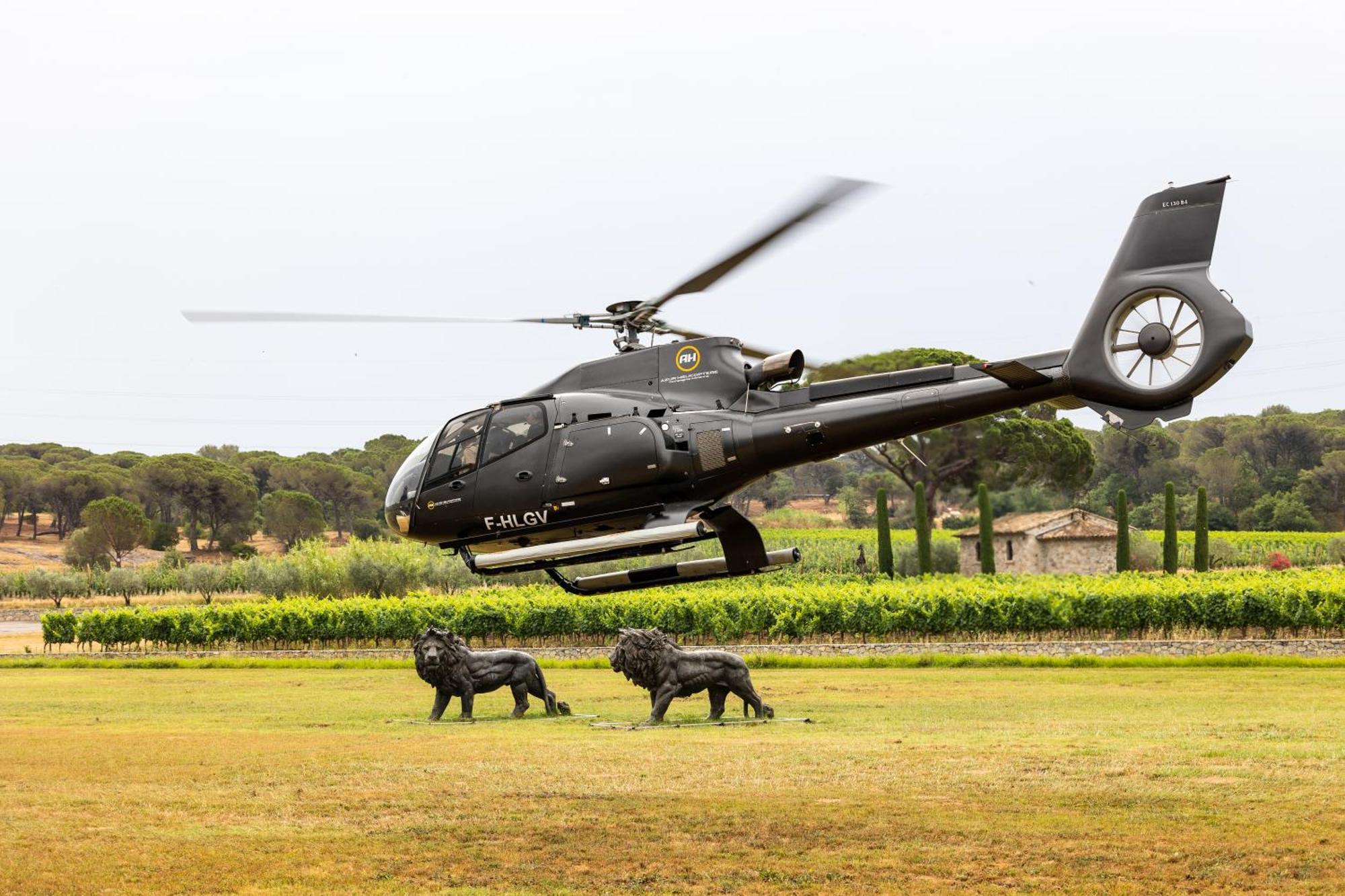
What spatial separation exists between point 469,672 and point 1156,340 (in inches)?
565

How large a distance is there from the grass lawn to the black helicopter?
267 cm

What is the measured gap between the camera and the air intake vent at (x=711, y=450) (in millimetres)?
15219

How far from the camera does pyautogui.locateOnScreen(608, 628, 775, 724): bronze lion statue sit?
22312 mm

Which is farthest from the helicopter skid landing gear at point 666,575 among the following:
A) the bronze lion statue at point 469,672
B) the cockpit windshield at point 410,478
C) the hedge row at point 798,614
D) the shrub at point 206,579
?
the shrub at point 206,579

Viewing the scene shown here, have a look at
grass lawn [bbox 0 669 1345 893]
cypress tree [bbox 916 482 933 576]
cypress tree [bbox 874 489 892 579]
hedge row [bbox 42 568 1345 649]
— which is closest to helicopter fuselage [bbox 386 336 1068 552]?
grass lawn [bbox 0 669 1345 893]

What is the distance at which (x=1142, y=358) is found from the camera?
1333cm

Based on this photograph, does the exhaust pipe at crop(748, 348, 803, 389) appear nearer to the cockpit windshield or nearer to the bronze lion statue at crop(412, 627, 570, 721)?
the cockpit windshield

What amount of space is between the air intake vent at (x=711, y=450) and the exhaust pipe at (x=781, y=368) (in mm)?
796

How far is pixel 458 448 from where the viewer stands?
1588 cm

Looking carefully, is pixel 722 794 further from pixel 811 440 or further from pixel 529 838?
pixel 811 440

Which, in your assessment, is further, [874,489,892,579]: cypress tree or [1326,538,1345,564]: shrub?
[1326,538,1345,564]: shrub

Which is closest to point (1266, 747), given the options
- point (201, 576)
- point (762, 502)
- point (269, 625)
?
point (269, 625)

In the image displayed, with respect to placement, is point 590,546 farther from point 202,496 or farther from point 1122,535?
point 202,496

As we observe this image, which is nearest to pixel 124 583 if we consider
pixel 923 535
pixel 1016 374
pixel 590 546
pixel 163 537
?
pixel 163 537
